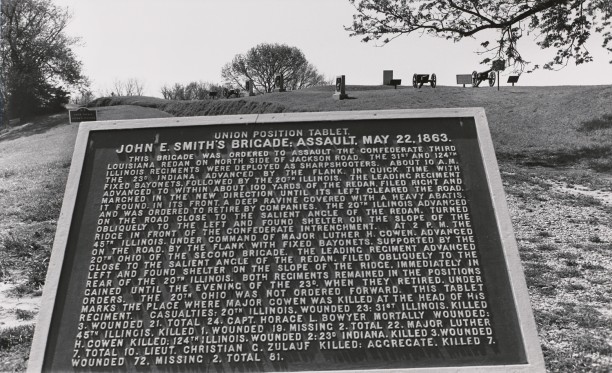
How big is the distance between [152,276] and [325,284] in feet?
5.09

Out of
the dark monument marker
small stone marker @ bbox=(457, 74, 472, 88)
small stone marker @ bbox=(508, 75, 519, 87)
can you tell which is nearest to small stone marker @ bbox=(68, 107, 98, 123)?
the dark monument marker

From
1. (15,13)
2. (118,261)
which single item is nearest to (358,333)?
(118,261)

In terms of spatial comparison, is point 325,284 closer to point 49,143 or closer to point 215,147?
point 215,147

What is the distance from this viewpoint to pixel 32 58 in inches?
1528

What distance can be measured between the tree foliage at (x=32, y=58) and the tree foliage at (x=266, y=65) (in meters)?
23.7

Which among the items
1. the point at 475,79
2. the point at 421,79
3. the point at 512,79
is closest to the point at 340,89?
the point at 421,79

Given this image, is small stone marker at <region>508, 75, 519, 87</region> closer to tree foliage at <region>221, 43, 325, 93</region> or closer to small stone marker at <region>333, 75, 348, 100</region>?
small stone marker at <region>333, 75, 348, 100</region>

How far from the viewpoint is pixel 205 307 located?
4855mm

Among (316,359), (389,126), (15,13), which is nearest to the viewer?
(316,359)

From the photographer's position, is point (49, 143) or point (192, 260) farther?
point (49, 143)

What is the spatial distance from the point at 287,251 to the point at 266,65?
5922 centimetres

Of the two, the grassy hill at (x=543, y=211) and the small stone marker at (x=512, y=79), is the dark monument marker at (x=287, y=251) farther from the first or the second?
the small stone marker at (x=512, y=79)

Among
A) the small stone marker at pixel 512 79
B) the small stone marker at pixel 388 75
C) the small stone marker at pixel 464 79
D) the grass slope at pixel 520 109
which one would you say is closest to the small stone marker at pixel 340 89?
the grass slope at pixel 520 109

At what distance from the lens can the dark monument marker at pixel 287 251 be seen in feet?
15.4
